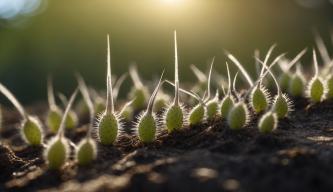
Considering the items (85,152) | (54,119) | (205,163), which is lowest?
(205,163)

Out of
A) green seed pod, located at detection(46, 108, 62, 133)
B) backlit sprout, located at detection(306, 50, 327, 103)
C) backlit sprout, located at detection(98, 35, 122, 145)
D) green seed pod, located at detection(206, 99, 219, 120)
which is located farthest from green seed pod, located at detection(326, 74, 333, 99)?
green seed pod, located at detection(46, 108, 62, 133)

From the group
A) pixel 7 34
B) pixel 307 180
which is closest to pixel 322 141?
pixel 307 180

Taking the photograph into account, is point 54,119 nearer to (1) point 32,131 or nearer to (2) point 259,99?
(1) point 32,131

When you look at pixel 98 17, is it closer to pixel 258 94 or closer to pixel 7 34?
pixel 7 34

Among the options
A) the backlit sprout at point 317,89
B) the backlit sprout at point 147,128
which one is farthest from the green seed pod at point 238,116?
the backlit sprout at point 317,89

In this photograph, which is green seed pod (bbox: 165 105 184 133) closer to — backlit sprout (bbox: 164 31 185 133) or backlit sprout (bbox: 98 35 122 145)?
backlit sprout (bbox: 164 31 185 133)

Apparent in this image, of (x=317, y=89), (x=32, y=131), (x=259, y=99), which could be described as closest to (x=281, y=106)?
(x=259, y=99)
